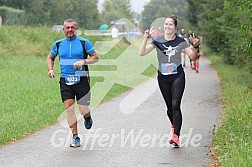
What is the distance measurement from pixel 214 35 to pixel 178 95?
24.8m

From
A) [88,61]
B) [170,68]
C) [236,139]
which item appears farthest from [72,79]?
[236,139]

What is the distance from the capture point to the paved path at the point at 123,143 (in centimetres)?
814

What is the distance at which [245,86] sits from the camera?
18.6m

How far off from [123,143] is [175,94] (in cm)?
120

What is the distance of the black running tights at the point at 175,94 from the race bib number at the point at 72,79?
1.32 m

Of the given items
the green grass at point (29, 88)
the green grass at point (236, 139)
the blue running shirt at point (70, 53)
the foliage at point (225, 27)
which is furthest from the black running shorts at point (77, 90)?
the foliage at point (225, 27)

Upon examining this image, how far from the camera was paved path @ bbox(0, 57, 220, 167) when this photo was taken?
8.14 m

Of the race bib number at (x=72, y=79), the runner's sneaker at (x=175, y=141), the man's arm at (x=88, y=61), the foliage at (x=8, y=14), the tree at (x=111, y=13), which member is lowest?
the tree at (x=111, y=13)

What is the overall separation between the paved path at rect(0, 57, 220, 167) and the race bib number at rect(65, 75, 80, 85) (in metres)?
1.03

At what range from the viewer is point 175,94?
9148 millimetres

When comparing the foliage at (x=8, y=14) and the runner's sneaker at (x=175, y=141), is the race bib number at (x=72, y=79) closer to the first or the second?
the runner's sneaker at (x=175, y=141)

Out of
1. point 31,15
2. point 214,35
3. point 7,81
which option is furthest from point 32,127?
point 31,15

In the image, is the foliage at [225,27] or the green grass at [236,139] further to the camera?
the foliage at [225,27]

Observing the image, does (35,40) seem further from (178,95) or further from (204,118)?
(178,95)
